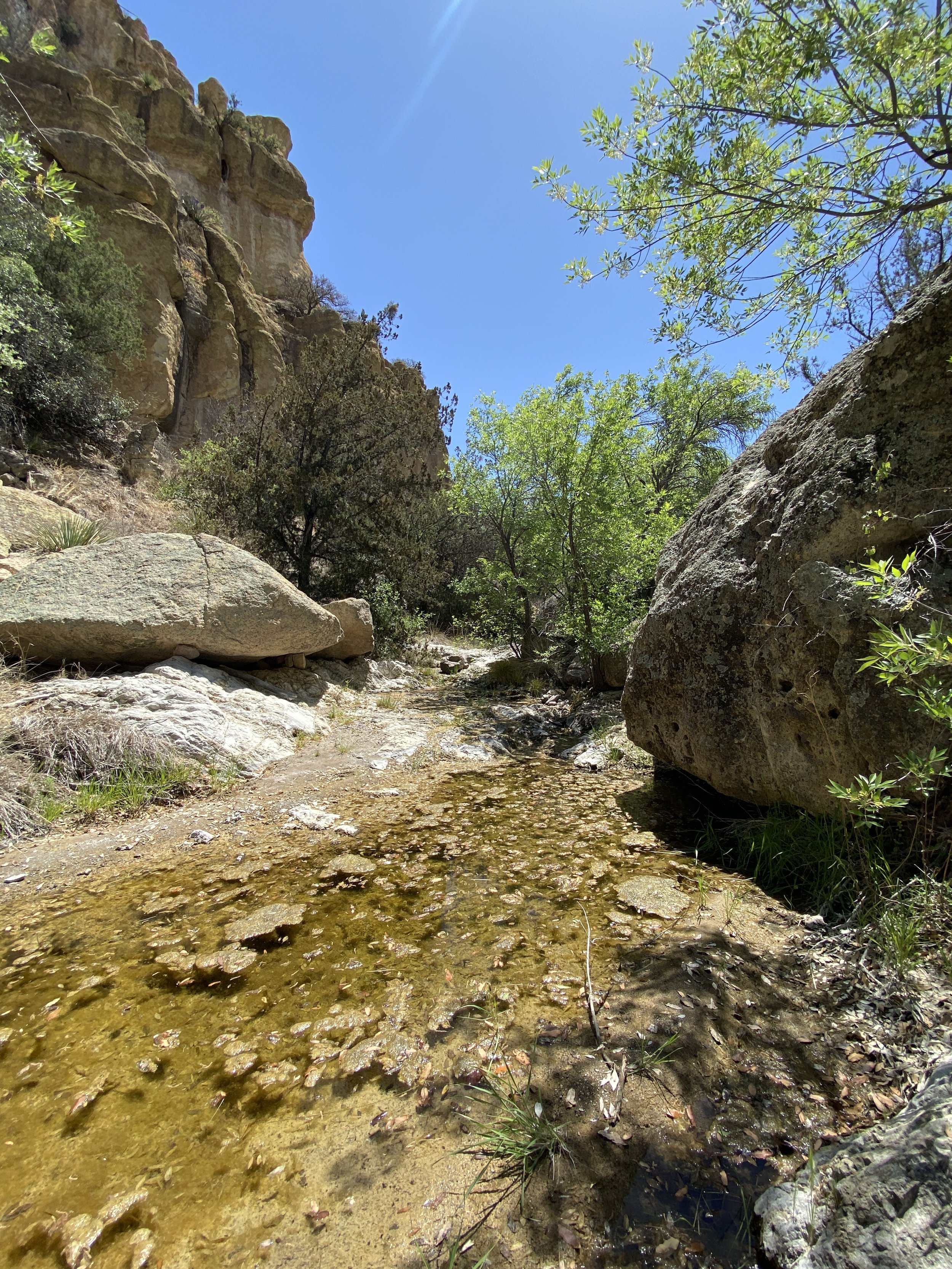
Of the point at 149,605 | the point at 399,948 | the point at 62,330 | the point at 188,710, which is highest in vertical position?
the point at 62,330

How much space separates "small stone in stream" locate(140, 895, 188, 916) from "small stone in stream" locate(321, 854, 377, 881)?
2.91ft

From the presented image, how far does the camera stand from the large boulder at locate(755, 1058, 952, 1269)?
1.22m

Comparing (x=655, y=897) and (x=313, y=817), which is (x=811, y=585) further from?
(x=313, y=817)

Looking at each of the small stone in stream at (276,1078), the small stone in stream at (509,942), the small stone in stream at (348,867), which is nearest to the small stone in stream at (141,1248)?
the small stone in stream at (276,1078)

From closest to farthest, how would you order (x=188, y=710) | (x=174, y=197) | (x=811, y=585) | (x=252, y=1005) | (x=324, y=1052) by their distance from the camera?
(x=324, y=1052), (x=252, y=1005), (x=811, y=585), (x=188, y=710), (x=174, y=197)

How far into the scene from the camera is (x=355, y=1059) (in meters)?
2.23

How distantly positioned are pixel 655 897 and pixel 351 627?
26.0 feet

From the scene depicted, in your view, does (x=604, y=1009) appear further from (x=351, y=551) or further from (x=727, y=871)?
(x=351, y=551)

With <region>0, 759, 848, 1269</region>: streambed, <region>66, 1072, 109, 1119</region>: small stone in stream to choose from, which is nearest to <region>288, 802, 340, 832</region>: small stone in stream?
<region>0, 759, 848, 1269</region>: streambed

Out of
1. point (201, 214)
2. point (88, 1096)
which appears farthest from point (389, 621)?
point (201, 214)

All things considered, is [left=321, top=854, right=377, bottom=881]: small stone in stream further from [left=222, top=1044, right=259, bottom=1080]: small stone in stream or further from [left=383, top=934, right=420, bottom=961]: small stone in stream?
[left=222, top=1044, right=259, bottom=1080]: small stone in stream

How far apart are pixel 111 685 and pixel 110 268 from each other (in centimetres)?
1695

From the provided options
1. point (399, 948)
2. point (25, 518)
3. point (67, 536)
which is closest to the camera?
point (399, 948)

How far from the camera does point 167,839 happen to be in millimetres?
4336
